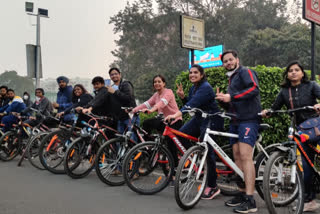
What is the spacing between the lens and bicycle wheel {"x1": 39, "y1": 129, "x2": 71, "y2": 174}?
265 inches

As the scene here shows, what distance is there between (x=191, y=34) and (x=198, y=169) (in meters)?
4.58

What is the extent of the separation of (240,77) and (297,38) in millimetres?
35360

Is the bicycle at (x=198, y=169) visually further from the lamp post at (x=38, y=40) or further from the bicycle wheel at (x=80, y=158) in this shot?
the lamp post at (x=38, y=40)

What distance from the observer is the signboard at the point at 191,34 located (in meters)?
8.07

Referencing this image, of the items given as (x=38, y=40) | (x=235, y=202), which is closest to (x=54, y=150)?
(x=235, y=202)

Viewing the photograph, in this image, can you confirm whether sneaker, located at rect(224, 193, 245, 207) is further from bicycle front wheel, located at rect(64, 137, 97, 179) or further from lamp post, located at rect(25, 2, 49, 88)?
lamp post, located at rect(25, 2, 49, 88)

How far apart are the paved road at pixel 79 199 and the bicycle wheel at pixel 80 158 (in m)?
0.16

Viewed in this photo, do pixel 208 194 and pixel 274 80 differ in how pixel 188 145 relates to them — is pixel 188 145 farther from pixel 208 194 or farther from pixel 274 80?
pixel 274 80

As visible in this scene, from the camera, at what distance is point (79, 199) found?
192 inches

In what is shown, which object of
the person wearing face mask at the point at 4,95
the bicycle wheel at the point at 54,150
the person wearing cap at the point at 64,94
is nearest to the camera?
the bicycle wheel at the point at 54,150

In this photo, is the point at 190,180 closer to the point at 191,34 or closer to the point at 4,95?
the point at 191,34

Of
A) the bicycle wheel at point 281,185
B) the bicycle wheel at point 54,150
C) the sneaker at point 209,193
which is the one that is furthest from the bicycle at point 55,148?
the bicycle wheel at point 281,185

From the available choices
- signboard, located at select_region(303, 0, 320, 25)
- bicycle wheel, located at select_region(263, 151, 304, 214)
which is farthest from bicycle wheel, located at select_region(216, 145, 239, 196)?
signboard, located at select_region(303, 0, 320, 25)

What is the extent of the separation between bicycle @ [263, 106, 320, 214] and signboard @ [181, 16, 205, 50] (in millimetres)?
4388
